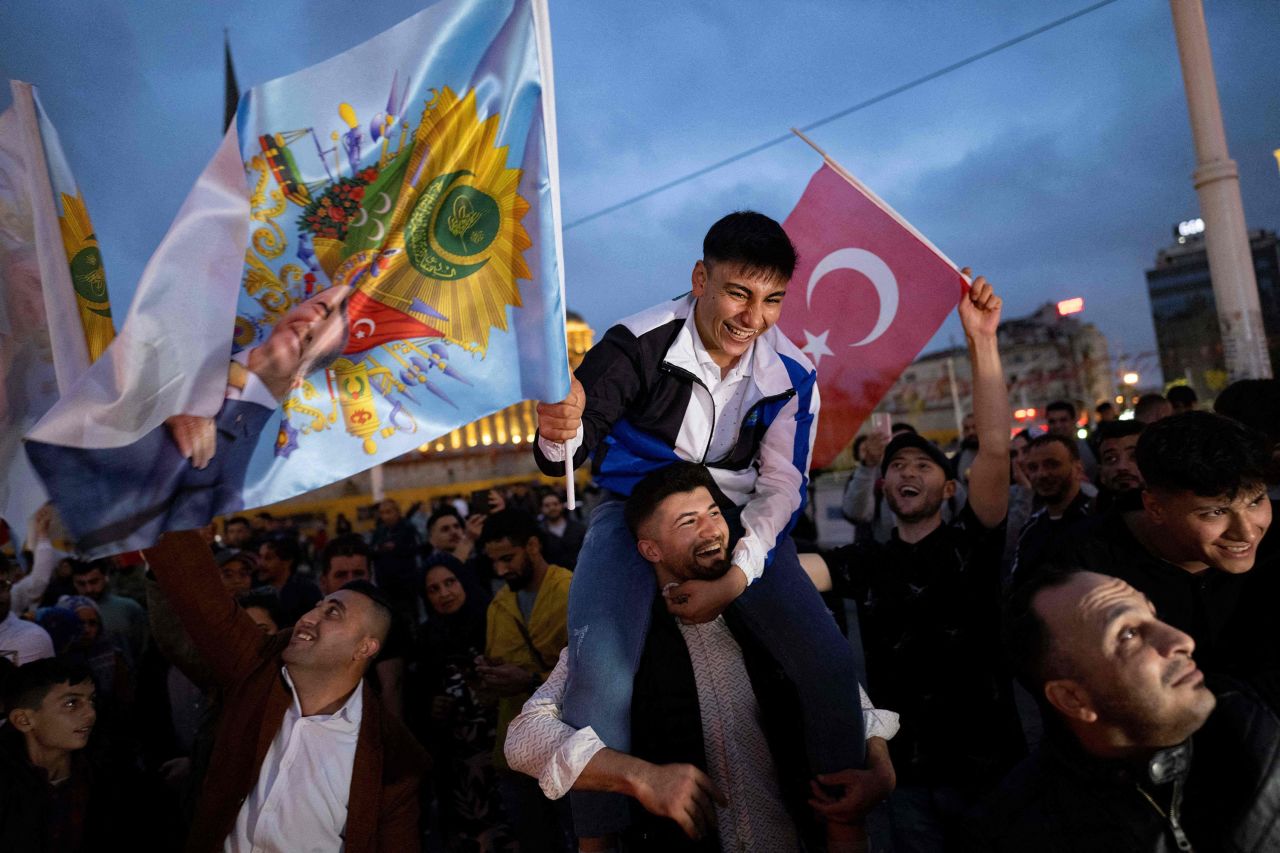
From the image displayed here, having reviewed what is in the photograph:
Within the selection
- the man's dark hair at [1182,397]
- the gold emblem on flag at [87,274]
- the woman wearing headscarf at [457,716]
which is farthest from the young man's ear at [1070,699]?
the man's dark hair at [1182,397]

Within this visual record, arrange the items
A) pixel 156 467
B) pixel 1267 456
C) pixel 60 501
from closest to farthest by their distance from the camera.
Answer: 1. pixel 60 501
2. pixel 156 467
3. pixel 1267 456

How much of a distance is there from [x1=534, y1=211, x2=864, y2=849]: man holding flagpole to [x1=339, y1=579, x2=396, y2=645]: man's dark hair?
1.30m

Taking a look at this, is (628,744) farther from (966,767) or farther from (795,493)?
(966,767)

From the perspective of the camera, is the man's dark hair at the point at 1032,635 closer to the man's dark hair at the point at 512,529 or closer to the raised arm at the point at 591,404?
the raised arm at the point at 591,404

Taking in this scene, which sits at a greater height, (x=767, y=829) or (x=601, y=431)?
(x=601, y=431)

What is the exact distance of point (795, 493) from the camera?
3021mm

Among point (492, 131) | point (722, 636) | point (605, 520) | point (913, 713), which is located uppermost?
point (492, 131)

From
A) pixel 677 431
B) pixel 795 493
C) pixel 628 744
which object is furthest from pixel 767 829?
pixel 677 431

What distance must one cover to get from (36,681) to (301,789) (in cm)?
129

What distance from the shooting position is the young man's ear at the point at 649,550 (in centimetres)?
288

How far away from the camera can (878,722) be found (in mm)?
2895

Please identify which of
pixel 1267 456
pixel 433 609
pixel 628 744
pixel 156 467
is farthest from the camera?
pixel 433 609

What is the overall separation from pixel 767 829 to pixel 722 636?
647mm

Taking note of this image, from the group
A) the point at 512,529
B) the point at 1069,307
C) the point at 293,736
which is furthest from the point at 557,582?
the point at 1069,307
